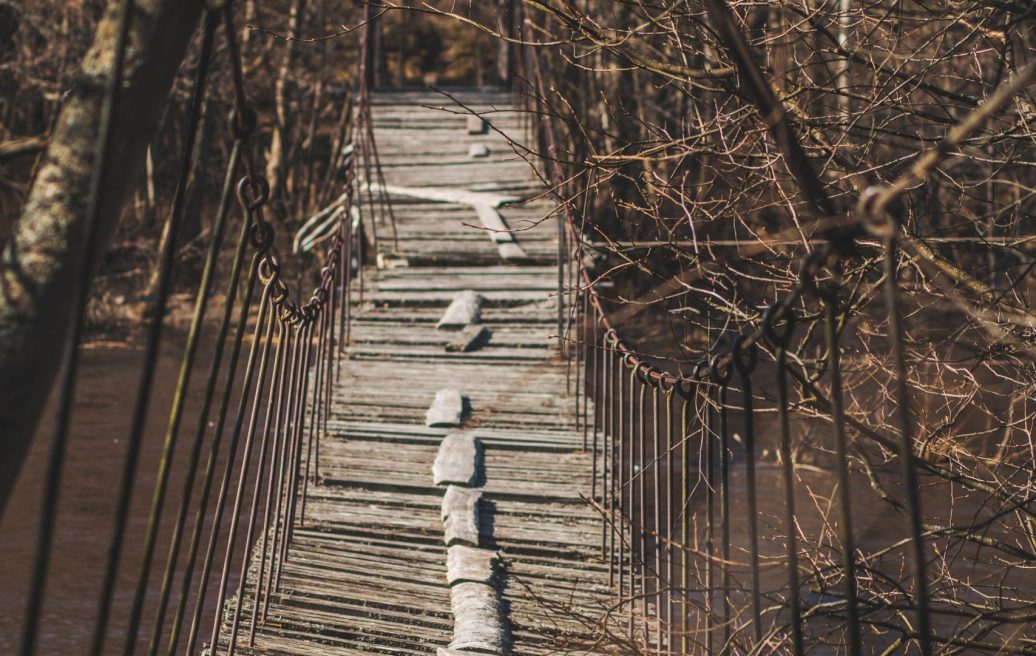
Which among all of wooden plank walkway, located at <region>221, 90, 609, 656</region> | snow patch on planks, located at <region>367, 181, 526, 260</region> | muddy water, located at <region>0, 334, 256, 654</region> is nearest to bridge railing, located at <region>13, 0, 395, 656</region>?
muddy water, located at <region>0, 334, 256, 654</region>

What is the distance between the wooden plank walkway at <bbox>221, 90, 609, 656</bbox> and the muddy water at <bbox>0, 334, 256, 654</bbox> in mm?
1524

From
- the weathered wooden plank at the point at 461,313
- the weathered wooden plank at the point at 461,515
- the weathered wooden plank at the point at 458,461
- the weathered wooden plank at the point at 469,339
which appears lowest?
the weathered wooden plank at the point at 461,515

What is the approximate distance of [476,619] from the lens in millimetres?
4738

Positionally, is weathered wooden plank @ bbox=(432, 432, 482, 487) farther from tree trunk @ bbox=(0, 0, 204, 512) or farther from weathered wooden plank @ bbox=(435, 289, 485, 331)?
tree trunk @ bbox=(0, 0, 204, 512)

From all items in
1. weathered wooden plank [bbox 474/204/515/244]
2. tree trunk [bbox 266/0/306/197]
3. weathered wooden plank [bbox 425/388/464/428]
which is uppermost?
tree trunk [bbox 266/0/306/197]

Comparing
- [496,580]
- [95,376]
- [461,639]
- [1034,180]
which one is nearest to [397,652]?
[461,639]

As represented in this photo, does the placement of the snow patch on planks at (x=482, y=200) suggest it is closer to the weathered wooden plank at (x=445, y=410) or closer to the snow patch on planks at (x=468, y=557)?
the weathered wooden plank at (x=445, y=410)

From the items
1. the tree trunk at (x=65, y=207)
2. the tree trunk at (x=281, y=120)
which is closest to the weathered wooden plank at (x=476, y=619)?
the tree trunk at (x=65, y=207)

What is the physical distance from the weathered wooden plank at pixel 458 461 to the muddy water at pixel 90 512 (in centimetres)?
198

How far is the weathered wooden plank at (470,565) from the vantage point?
527 cm

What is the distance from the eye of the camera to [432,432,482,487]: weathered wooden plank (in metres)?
6.46

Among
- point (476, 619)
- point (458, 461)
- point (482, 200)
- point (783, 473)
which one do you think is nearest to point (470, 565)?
point (476, 619)

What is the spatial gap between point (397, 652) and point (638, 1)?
2.78 m

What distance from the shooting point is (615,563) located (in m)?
5.55
